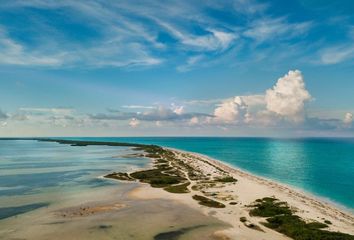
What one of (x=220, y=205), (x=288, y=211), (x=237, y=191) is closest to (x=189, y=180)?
(x=237, y=191)

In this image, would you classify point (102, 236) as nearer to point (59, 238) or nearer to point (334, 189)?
point (59, 238)

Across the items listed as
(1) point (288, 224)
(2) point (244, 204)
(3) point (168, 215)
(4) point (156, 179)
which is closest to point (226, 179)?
(4) point (156, 179)

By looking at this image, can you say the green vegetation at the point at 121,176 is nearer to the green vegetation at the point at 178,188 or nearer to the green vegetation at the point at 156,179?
the green vegetation at the point at 156,179

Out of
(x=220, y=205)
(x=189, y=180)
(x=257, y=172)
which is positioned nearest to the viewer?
(x=220, y=205)

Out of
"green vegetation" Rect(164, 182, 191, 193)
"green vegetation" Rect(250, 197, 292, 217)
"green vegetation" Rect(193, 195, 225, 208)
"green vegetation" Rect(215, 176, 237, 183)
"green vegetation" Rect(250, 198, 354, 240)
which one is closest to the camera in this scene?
"green vegetation" Rect(250, 198, 354, 240)

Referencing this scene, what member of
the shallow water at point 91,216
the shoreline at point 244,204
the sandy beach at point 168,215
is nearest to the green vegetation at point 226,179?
the shoreline at point 244,204

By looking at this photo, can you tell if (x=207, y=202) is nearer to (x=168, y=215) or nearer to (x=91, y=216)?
(x=168, y=215)

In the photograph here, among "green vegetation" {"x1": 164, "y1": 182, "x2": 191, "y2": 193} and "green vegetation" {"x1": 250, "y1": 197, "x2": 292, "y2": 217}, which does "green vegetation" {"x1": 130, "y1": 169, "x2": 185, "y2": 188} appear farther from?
"green vegetation" {"x1": 250, "y1": 197, "x2": 292, "y2": 217}

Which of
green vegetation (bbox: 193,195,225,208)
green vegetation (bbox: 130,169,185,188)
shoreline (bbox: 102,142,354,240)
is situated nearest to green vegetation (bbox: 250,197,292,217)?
shoreline (bbox: 102,142,354,240)

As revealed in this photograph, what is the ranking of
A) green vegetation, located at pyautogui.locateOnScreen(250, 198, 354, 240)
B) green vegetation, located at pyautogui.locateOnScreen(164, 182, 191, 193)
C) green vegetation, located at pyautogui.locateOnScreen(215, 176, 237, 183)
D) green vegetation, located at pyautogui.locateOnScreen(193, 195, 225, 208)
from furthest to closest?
green vegetation, located at pyautogui.locateOnScreen(215, 176, 237, 183)
green vegetation, located at pyautogui.locateOnScreen(164, 182, 191, 193)
green vegetation, located at pyautogui.locateOnScreen(193, 195, 225, 208)
green vegetation, located at pyautogui.locateOnScreen(250, 198, 354, 240)
